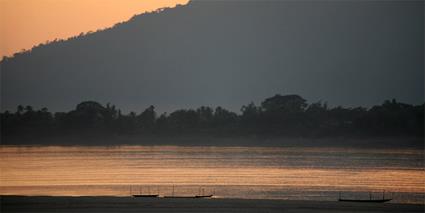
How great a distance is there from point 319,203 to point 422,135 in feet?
352

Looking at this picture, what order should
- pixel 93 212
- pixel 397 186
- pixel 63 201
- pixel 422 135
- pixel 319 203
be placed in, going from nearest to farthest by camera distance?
pixel 93 212, pixel 63 201, pixel 319 203, pixel 397 186, pixel 422 135

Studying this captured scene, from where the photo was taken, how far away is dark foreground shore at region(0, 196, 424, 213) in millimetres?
20922

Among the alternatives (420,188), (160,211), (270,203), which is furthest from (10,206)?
(420,188)

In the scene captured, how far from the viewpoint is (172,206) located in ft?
72.1

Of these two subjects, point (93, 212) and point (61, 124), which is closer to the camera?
point (93, 212)

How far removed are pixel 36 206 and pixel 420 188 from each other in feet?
92.3

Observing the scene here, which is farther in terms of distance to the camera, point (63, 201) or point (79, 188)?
point (79, 188)

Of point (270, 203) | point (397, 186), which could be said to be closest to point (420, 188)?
point (397, 186)

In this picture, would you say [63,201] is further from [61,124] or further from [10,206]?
[61,124]

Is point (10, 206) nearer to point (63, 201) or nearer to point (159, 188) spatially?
point (63, 201)

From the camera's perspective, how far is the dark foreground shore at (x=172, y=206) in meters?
20.9

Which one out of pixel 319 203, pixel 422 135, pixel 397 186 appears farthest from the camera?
pixel 422 135

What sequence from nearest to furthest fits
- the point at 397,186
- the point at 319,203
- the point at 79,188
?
1. the point at 319,203
2. the point at 79,188
3. the point at 397,186

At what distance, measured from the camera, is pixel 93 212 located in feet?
65.6
